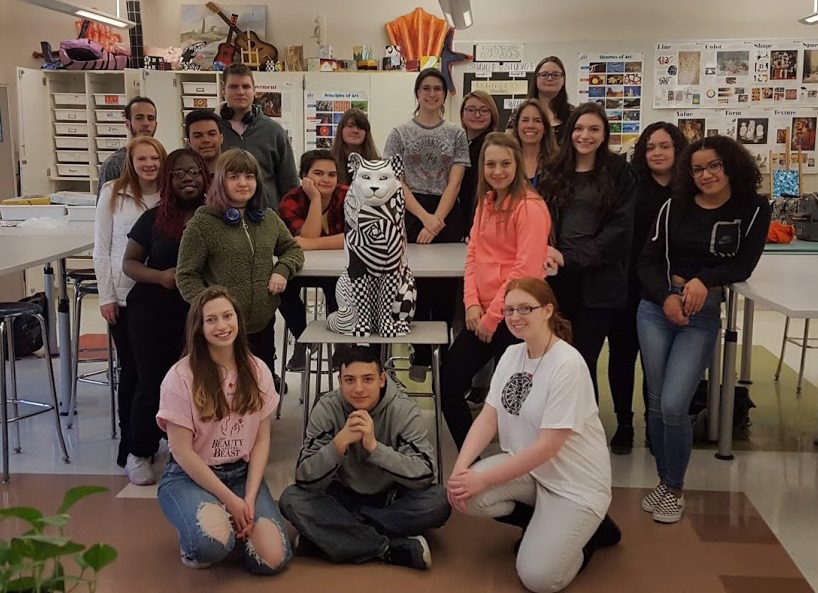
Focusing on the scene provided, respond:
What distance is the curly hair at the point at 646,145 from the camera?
3.50 m

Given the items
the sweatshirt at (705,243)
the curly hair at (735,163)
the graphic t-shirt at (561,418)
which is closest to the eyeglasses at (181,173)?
the graphic t-shirt at (561,418)

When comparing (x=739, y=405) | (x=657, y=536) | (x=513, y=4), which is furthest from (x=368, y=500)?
(x=513, y=4)

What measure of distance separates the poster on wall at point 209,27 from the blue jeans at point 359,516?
5200 mm

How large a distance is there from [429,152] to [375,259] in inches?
42.6

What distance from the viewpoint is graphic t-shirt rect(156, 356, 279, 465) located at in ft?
8.89

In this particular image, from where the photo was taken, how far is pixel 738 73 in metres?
7.04

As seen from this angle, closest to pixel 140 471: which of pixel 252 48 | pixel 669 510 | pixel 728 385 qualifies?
pixel 669 510

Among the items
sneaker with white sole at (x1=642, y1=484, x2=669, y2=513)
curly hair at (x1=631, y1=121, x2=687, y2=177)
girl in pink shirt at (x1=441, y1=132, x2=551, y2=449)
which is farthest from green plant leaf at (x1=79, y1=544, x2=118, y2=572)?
curly hair at (x1=631, y1=121, x2=687, y2=177)

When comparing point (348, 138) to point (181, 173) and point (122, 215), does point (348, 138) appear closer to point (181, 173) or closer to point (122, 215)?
point (181, 173)

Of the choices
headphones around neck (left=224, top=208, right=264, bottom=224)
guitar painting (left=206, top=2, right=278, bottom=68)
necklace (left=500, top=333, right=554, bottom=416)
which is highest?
guitar painting (left=206, top=2, right=278, bottom=68)

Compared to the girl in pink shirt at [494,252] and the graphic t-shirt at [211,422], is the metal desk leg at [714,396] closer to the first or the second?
the girl in pink shirt at [494,252]

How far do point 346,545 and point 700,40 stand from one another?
18.8ft

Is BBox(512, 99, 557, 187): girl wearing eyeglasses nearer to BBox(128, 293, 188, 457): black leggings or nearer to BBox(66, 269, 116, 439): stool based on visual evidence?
BBox(128, 293, 188, 457): black leggings

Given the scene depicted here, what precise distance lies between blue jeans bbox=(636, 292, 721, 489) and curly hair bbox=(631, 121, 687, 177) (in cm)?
62
